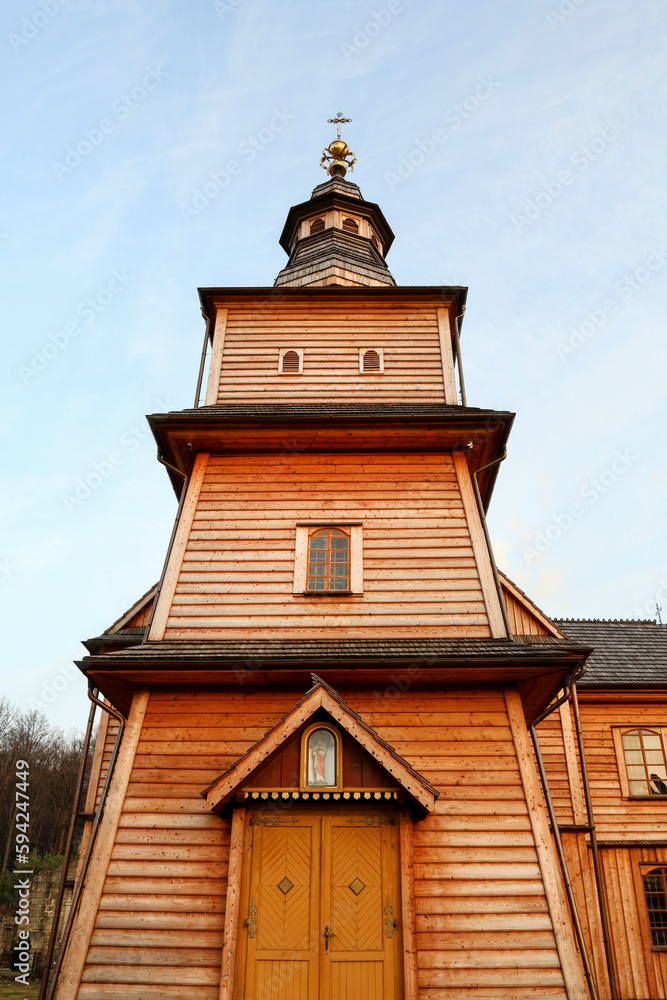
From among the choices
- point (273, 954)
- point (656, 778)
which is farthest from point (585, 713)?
point (273, 954)

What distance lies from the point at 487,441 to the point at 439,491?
4.38 feet

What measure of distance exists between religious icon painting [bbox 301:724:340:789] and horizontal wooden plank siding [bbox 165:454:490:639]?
1753 millimetres

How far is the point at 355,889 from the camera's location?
324 inches

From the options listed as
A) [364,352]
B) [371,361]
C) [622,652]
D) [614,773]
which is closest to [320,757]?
[371,361]

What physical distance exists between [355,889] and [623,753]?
414 inches

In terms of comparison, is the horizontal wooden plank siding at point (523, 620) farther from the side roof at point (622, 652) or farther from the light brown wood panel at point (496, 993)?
the light brown wood panel at point (496, 993)

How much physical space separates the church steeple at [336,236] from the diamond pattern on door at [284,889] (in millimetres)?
10954

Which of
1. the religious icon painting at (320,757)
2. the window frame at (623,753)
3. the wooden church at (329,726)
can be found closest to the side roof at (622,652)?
the window frame at (623,753)

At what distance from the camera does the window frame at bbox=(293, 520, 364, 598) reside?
33.4 ft

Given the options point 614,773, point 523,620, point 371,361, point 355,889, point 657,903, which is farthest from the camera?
point 614,773

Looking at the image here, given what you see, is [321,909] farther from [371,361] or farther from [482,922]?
[371,361]

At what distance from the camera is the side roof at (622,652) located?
16.9 meters

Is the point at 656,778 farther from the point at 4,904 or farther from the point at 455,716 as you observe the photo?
the point at 4,904

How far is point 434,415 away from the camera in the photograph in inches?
441
